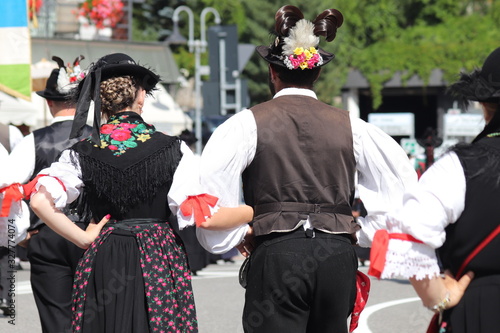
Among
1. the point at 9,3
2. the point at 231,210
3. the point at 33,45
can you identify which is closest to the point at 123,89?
the point at 231,210

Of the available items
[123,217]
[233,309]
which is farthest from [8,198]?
[233,309]

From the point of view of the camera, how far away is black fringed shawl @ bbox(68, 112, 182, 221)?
4270 mm

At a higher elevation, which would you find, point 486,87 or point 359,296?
point 486,87

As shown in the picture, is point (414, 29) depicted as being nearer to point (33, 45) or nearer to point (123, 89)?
point (33, 45)

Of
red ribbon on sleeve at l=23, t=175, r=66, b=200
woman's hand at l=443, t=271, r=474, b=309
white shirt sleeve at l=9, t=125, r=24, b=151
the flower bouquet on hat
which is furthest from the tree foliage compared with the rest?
woman's hand at l=443, t=271, r=474, b=309

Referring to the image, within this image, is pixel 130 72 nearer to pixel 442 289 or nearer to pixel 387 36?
pixel 442 289

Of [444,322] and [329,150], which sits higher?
[329,150]

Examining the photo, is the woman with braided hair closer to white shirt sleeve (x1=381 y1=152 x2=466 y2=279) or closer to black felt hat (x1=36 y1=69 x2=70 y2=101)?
white shirt sleeve (x1=381 y1=152 x2=466 y2=279)

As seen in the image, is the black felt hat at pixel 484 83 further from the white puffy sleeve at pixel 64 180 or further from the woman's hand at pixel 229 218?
the white puffy sleeve at pixel 64 180

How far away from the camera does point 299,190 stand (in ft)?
12.8

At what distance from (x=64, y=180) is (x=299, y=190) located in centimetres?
107

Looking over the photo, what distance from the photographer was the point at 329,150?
3.95m

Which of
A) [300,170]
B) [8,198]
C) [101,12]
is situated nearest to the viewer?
[300,170]

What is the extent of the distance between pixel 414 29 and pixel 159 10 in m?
12.0
